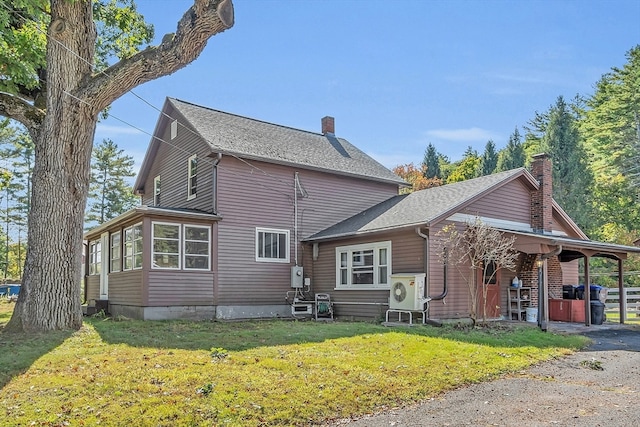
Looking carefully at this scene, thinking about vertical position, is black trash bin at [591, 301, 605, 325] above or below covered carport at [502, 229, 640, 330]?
below

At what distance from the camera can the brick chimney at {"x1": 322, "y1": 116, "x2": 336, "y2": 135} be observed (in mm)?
21587

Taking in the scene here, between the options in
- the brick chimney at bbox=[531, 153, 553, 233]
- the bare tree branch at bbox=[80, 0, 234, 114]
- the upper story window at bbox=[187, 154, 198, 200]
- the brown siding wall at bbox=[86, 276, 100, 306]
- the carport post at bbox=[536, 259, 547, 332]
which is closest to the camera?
the bare tree branch at bbox=[80, 0, 234, 114]

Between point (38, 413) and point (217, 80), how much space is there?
12.9 m

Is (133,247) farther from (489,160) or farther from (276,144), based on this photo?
(489,160)

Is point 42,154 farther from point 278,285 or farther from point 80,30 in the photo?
point 278,285

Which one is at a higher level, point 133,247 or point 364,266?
point 133,247

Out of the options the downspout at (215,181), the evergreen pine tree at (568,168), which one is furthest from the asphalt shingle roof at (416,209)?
the evergreen pine tree at (568,168)

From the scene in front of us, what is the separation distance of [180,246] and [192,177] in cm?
335

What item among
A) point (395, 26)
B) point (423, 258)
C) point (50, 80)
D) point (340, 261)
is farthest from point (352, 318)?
point (50, 80)

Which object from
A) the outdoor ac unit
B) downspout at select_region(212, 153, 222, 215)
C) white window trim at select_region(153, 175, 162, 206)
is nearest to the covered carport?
the outdoor ac unit

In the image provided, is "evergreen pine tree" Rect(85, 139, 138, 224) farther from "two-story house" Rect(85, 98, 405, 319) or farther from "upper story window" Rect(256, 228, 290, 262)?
"upper story window" Rect(256, 228, 290, 262)

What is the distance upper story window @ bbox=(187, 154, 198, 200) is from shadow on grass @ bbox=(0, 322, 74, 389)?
24.2ft

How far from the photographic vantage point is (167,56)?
10.2 m

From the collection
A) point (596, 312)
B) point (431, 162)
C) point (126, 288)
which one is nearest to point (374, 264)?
point (596, 312)
